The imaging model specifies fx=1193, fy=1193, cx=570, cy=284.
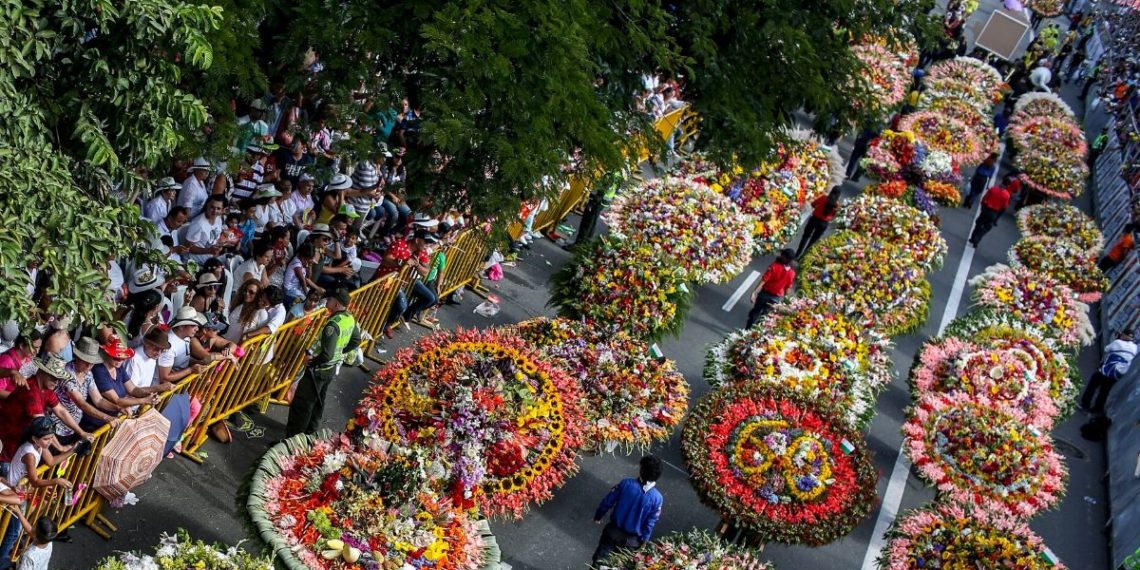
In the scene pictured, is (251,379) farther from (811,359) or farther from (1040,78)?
(1040,78)

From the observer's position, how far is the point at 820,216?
20.0m

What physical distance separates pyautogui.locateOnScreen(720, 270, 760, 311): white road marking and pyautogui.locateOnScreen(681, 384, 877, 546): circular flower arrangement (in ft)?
19.8

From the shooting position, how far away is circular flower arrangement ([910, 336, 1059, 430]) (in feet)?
48.9

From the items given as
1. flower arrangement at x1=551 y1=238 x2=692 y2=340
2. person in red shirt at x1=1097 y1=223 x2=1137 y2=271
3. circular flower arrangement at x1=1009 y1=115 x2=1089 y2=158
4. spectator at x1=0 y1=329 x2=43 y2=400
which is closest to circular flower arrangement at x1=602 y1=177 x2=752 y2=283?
flower arrangement at x1=551 y1=238 x2=692 y2=340

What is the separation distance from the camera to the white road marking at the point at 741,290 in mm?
18781

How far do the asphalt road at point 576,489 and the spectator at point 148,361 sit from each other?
1115mm

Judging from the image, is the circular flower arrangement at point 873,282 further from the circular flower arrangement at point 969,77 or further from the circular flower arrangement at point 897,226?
the circular flower arrangement at point 969,77

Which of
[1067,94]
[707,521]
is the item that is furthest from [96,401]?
[1067,94]

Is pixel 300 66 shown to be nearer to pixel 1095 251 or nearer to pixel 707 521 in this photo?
pixel 707 521

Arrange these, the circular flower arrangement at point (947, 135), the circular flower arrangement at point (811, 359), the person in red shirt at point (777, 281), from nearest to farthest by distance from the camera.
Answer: the circular flower arrangement at point (811, 359)
the person in red shirt at point (777, 281)
the circular flower arrangement at point (947, 135)

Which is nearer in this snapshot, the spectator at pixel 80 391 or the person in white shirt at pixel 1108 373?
the spectator at pixel 80 391

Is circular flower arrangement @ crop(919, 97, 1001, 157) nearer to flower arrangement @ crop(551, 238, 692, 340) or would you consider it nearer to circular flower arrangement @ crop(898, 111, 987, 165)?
circular flower arrangement @ crop(898, 111, 987, 165)

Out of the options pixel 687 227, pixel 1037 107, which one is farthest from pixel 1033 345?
pixel 1037 107

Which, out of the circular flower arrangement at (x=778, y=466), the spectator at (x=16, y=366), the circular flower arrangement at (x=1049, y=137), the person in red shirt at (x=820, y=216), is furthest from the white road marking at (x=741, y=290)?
the spectator at (x=16, y=366)
